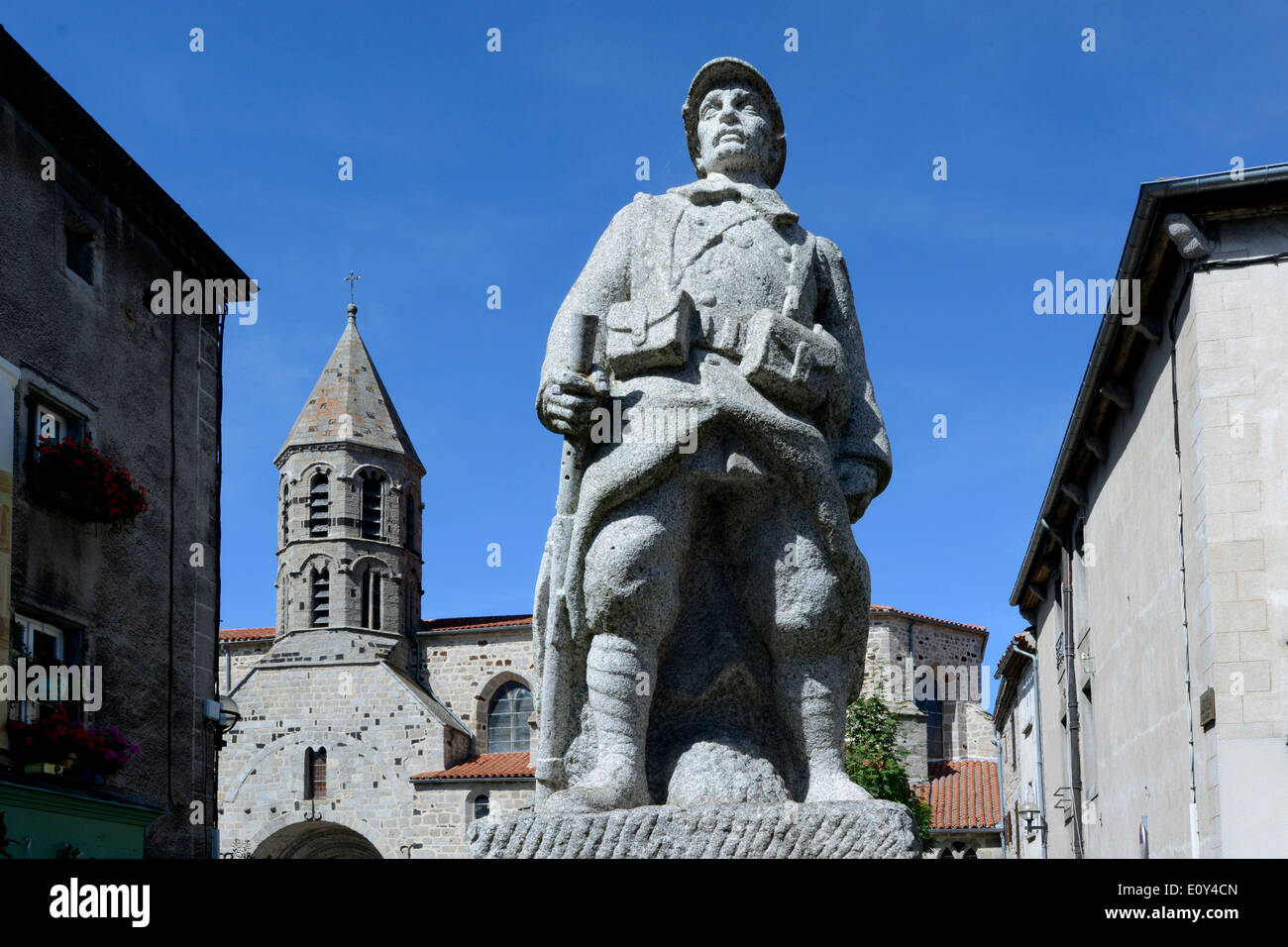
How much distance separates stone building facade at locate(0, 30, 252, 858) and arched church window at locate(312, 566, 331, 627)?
33704mm

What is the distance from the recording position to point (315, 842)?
4803cm

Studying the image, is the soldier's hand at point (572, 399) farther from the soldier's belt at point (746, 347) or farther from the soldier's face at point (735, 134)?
the soldier's face at point (735, 134)

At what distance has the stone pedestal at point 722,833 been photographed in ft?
15.5

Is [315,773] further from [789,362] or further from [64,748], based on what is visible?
[789,362]

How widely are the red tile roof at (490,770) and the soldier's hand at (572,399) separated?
130 ft

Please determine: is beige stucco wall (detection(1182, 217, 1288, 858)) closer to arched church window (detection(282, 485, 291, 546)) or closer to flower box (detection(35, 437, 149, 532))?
flower box (detection(35, 437, 149, 532))

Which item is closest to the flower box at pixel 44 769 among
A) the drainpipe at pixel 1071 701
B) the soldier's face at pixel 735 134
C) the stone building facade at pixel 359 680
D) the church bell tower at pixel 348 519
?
the soldier's face at pixel 735 134

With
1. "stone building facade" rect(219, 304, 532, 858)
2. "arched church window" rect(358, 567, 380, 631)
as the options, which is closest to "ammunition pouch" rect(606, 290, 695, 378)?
"stone building facade" rect(219, 304, 532, 858)

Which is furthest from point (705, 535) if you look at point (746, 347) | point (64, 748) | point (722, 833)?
point (64, 748)

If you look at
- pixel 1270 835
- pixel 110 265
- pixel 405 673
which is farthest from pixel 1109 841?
pixel 405 673
